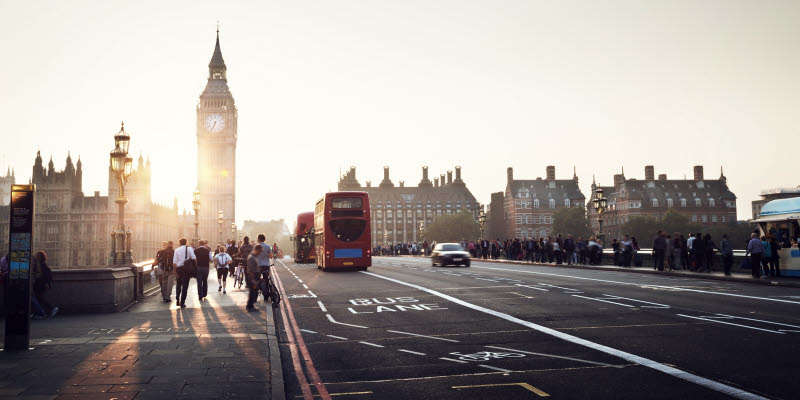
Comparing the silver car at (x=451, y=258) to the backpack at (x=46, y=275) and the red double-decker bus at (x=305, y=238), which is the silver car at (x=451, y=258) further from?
the backpack at (x=46, y=275)

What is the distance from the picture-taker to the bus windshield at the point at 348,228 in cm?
3228

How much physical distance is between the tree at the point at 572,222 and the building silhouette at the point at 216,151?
67.2 meters

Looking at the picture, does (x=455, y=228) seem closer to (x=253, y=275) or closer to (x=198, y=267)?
(x=198, y=267)

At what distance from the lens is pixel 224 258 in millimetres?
22875

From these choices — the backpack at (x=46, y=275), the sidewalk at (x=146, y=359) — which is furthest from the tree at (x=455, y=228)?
the sidewalk at (x=146, y=359)

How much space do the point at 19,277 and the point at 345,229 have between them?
23.2m

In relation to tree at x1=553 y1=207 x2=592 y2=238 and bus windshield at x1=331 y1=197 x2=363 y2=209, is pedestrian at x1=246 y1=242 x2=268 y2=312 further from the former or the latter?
tree at x1=553 y1=207 x2=592 y2=238

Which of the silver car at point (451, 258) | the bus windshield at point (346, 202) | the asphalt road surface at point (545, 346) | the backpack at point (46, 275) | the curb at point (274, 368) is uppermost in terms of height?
the bus windshield at point (346, 202)

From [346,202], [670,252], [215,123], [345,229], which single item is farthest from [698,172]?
[346,202]

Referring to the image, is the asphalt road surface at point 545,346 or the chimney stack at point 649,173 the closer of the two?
the asphalt road surface at point 545,346

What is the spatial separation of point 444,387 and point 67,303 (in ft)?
36.9

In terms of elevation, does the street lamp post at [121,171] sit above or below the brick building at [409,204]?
below

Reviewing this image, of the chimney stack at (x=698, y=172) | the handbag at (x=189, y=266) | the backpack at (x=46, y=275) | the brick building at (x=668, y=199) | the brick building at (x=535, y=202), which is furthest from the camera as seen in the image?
the brick building at (x=535, y=202)

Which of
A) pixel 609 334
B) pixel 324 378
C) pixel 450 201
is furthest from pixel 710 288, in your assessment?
pixel 450 201
